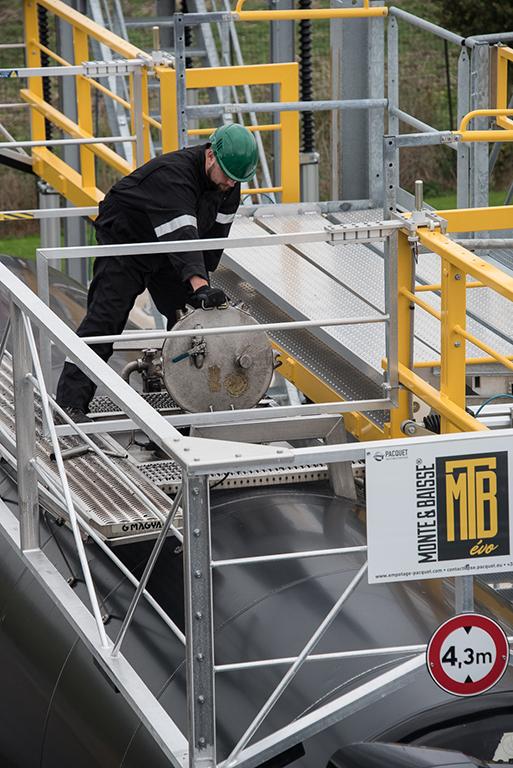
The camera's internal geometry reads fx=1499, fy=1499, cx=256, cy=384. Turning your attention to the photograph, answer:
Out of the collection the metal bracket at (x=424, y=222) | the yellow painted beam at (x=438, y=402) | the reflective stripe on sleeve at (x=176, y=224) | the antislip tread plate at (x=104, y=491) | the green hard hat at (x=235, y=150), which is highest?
the green hard hat at (x=235, y=150)

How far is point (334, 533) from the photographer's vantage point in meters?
6.69

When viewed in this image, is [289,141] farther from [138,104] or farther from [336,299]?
[336,299]

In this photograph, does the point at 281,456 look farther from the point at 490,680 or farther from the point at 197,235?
the point at 197,235

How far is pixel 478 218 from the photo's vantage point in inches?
300

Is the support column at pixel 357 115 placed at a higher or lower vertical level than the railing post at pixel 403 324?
higher

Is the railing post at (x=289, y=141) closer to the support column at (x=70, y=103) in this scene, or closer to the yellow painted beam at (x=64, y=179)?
the yellow painted beam at (x=64, y=179)

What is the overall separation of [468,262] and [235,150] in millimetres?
1590

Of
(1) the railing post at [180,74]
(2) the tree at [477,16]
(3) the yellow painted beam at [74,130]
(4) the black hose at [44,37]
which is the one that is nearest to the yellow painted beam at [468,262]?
(1) the railing post at [180,74]

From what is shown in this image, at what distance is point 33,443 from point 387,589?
1.64m

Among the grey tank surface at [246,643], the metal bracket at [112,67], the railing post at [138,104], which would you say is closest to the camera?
the grey tank surface at [246,643]

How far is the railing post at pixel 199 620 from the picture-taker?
183 inches

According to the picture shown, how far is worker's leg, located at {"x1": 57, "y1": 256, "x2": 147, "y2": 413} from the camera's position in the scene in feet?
26.2

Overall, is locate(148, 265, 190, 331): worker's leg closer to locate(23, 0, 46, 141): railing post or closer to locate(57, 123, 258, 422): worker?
locate(57, 123, 258, 422): worker

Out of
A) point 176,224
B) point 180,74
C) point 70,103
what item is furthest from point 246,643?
point 70,103
